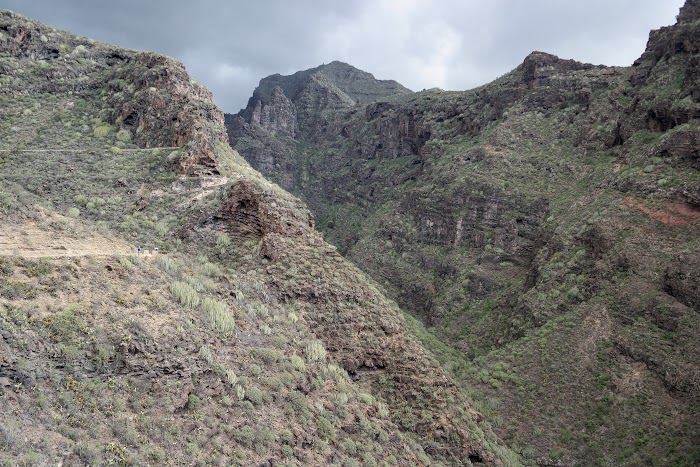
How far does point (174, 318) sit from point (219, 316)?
2.04m

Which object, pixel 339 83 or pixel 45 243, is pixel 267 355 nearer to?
pixel 45 243

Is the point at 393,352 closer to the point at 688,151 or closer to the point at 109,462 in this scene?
the point at 109,462

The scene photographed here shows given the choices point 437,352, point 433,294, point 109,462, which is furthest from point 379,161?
point 109,462

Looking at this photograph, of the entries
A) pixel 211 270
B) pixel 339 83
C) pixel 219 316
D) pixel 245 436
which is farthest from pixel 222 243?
pixel 339 83

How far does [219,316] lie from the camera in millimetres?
16438

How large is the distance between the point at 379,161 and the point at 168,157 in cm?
7109

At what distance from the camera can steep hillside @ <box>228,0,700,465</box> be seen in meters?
30.3

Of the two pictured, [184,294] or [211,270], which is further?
[211,270]

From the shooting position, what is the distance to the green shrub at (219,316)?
53.1 ft

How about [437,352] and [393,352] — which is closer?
[393,352]

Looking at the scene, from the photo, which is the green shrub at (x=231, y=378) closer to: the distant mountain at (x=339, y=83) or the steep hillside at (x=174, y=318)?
the steep hillside at (x=174, y=318)

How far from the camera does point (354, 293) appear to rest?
25156 millimetres

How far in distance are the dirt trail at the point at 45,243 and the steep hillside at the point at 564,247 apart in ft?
90.0

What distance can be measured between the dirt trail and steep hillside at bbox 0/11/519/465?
106mm
